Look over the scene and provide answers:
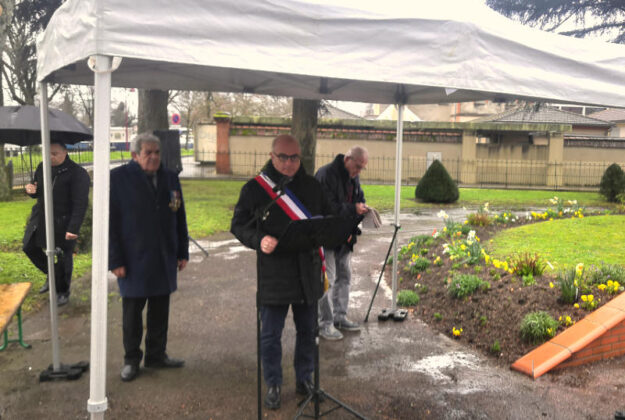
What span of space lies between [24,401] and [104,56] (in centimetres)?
266

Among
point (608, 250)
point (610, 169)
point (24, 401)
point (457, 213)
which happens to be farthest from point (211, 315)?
point (610, 169)

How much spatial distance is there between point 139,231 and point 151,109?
9.85m

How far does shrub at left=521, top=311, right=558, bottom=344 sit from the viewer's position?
4551 mm

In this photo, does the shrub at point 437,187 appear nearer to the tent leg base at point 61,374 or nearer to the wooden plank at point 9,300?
the wooden plank at point 9,300

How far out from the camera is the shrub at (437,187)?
644 inches

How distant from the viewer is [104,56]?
2486mm

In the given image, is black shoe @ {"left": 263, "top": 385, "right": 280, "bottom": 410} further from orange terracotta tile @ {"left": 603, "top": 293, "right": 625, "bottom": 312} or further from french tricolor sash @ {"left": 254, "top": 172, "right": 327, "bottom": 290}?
orange terracotta tile @ {"left": 603, "top": 293, "right": 625, "bottom": 312}

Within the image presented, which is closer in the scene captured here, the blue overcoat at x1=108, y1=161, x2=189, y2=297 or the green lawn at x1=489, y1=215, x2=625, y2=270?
the blue overcoat at x1=108, y1=161, x2=189, y2=297

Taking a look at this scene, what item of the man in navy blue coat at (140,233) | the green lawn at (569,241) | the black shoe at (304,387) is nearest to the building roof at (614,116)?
the green lawn at (569,241)

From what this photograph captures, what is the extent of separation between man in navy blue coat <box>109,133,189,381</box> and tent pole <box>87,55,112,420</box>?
→ 1.24 m

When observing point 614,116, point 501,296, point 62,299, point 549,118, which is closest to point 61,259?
point 62,299

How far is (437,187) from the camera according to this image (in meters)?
16.4

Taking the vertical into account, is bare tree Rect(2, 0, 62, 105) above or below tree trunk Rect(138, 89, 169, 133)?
above

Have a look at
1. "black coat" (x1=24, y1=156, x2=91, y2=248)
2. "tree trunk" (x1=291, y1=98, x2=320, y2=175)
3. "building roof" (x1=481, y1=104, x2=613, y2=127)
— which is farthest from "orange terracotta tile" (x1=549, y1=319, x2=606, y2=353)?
"building roof" (x1=481, y1=104, x2=613, y2=127)
